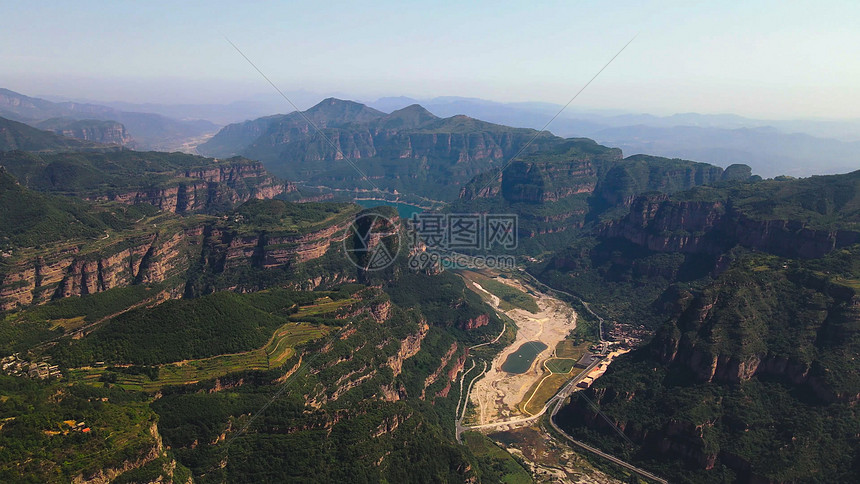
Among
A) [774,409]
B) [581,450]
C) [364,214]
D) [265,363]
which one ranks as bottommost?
[581,450]

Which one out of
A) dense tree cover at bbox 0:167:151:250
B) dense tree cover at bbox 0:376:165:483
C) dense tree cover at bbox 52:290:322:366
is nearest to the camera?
dense tree cover at bbox 0:376:165:483

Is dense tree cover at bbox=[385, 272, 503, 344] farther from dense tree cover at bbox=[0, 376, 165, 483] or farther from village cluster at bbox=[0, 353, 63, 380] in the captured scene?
dense tree cover at bbox=[0, 376, 165, 483]

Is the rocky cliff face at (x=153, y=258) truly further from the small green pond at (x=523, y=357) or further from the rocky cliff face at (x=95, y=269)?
the small green pond at (x=523, y=357)

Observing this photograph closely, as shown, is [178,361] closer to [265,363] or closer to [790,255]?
[265,363]

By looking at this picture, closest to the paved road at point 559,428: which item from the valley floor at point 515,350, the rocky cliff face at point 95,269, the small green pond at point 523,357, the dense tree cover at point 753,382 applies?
the valley floor at point 515,350

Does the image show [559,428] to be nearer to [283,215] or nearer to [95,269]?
[283,215]

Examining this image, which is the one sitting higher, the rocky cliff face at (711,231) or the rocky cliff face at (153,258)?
the rocky cliff face at (711,231)

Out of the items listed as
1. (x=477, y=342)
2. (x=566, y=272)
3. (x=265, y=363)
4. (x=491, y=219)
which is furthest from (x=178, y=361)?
(x=491, y=219)

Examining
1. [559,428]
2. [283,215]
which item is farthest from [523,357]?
[283,215]

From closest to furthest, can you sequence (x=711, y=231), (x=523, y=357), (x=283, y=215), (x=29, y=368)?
1. (x=29, y=368)
2. (x=523, y=357)
3. (x=711, y=231)
4. (x=283, y=215)

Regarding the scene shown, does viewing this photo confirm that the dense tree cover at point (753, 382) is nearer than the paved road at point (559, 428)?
Yes

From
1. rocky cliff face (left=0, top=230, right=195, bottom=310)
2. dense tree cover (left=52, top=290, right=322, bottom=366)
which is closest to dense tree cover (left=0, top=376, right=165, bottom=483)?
dense tree cover (left=52, top=290, right=322, bottom=366)
